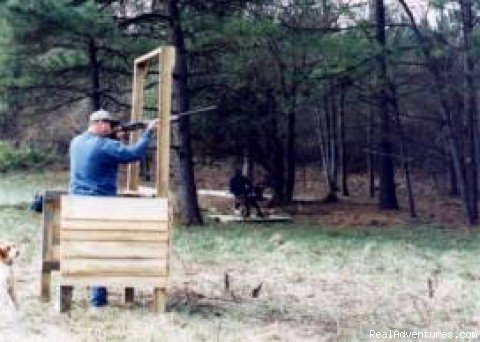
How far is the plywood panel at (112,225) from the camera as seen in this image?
7445 millimetres

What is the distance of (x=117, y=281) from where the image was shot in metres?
7.43

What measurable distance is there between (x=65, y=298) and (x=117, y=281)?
492mm

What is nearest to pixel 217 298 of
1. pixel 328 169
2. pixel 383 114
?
pixel 383 114

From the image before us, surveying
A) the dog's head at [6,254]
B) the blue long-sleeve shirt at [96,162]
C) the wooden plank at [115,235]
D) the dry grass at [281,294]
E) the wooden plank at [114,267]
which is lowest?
the dry grass at [281,294]

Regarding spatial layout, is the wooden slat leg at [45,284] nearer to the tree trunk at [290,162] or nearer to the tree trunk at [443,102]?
the tree trunk at [443,102]

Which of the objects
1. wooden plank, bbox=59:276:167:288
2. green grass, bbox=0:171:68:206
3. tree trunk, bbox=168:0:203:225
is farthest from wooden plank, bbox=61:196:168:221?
green grass, bbox=0:171:68:206

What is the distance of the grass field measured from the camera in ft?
22.9

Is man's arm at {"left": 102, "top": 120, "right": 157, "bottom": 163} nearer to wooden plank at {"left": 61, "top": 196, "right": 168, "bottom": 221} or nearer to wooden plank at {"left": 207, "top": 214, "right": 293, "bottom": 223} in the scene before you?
wooden plank at {"left": 61, "top": 196, "right": 168, "bottom": 221}

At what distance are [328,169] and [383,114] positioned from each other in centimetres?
512

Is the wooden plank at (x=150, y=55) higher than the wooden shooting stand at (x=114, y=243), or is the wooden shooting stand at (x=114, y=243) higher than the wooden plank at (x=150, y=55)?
the wooden plank at (x=150, y=55)

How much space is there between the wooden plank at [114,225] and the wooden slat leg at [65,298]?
520 millimetres

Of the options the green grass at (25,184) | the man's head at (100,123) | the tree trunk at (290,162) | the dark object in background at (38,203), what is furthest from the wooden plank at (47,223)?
the tree trunk at (290,162)

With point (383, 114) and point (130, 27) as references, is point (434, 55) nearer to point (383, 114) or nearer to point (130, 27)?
point (383, 114)

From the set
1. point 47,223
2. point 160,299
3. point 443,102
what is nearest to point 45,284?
point 47,223
